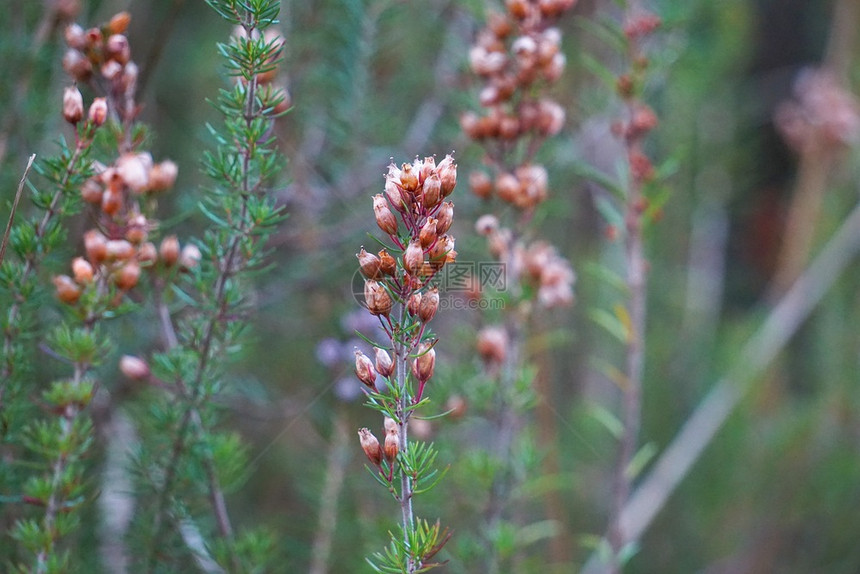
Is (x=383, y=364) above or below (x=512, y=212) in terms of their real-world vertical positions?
below

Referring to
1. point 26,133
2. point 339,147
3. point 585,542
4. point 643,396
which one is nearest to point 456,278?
point 585,542

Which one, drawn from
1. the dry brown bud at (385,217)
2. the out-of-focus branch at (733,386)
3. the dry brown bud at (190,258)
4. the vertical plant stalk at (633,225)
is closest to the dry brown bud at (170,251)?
the dry brown bud at (190,258)

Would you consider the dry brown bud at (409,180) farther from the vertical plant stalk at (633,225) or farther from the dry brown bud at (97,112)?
the vertical plant stalk at (633,225)

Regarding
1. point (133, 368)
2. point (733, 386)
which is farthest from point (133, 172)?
point (733, 386)

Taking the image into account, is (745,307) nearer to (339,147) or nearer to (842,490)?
(842,490)

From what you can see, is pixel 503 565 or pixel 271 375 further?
pixel 271 375

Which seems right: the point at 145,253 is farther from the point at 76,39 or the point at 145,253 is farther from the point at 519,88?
the point at 519,88
